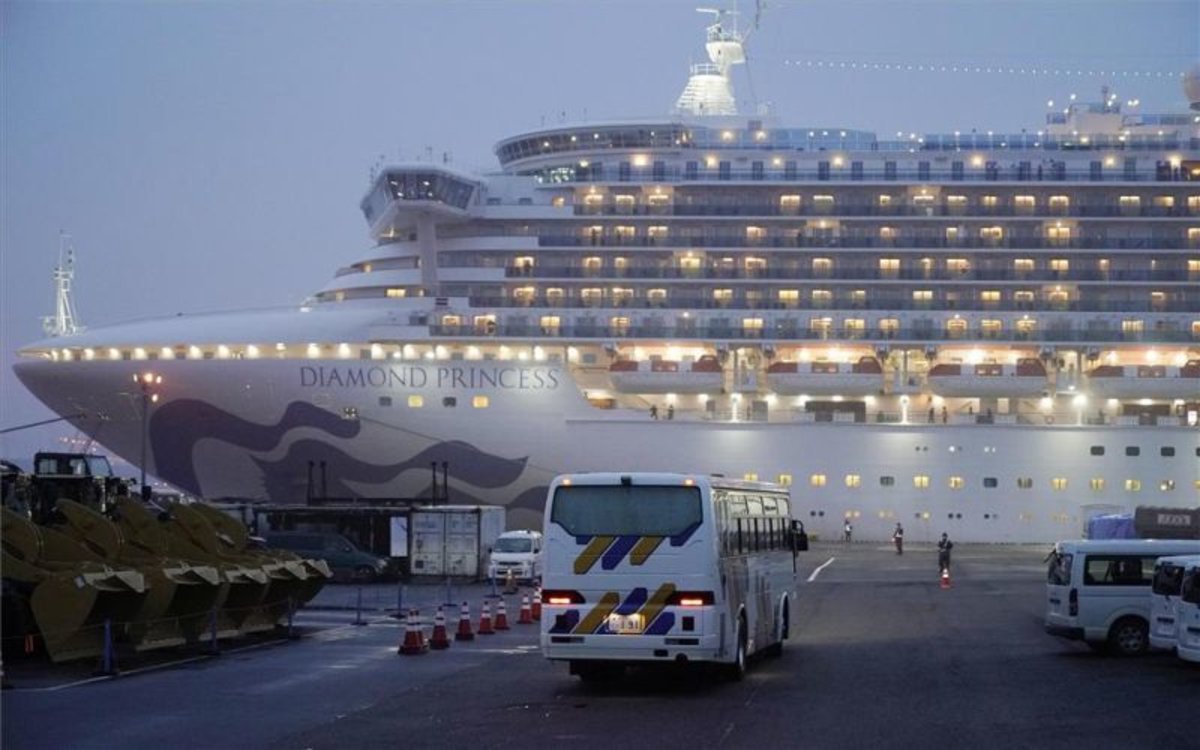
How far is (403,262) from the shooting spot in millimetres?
52531

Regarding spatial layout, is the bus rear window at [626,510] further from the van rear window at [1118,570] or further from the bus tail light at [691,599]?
the van rear window at [1118,570]

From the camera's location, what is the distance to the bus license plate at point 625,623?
53.7 feet

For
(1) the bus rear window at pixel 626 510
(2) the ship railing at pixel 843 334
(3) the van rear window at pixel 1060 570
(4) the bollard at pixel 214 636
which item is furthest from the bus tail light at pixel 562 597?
(2) the ship railing at pixel 843 334

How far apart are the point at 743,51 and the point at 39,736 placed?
52.9 meters

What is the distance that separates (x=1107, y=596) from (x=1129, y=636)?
1.82 ft

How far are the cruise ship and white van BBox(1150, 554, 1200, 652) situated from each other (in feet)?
94.1

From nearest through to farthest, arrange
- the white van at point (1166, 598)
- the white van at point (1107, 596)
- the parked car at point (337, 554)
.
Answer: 1. the white van at point (1166, 598)
2. the white van at point (1107, 596)
3. the parked car at point (337, 554)

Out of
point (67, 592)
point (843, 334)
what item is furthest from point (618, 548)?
point (843, 334)

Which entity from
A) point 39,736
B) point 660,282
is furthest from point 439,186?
point 39,736

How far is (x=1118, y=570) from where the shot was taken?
21.2 meters

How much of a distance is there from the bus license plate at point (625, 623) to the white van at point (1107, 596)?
7131mm

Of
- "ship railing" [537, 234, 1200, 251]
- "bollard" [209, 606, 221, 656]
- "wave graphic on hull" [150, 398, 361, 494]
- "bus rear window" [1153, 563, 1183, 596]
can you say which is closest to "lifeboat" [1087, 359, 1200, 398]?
"ship railing" [537, 234, 1200, 251]

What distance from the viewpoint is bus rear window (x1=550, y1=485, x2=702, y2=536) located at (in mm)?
16719

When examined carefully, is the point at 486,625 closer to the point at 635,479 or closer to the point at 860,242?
the point at 635,479
